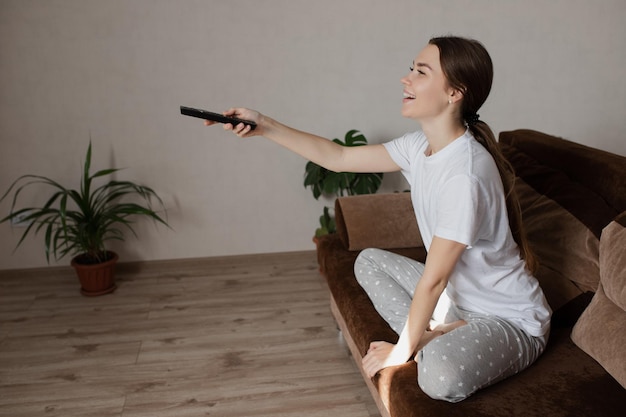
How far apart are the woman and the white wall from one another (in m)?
1.40

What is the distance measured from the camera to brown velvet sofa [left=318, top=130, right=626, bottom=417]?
1325 mm

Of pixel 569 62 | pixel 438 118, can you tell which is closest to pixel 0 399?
pixel 438 118

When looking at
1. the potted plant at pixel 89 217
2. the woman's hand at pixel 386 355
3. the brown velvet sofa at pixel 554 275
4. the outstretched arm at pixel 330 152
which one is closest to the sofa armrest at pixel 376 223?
the brown velvet sofa at pixel 554 275

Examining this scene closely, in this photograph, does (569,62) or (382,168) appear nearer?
(382,168)

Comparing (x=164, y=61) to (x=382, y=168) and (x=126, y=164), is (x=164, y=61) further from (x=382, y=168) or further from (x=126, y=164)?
(x=382, y=168)

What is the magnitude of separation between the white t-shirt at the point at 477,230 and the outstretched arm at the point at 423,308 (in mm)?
36

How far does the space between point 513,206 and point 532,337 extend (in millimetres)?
341

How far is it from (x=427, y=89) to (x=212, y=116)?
0.57 metres

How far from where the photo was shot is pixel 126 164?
9.68ft

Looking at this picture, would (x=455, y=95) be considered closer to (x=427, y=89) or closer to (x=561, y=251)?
(x=427, y=89)

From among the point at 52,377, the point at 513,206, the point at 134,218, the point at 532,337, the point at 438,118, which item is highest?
the point at 438,118

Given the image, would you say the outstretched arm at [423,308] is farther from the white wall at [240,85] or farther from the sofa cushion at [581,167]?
the white wall at [240,85]

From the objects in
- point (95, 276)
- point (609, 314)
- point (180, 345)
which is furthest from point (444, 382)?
point (95, 276)

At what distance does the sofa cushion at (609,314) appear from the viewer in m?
1.40
